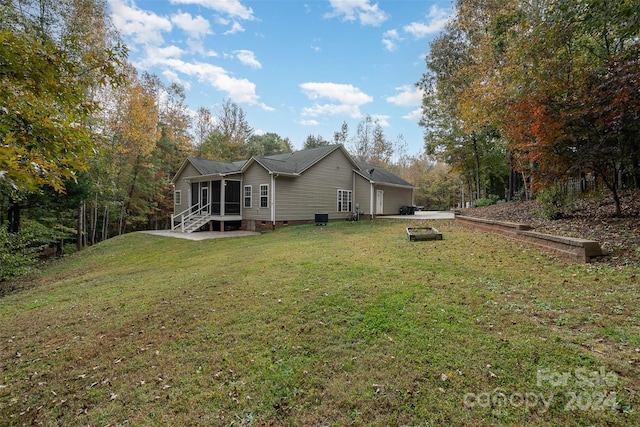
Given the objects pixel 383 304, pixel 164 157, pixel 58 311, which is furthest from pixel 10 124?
pixel 164 157

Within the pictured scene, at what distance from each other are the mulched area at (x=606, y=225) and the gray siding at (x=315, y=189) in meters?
10.3

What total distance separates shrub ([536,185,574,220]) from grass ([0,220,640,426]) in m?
3.48

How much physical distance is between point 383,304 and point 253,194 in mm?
13242

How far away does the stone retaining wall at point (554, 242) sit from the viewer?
16.4 ft

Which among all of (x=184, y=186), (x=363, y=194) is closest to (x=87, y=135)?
(x=363, y=194)

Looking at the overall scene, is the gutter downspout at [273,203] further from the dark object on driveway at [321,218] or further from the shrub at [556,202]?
the shrub at [556,202]

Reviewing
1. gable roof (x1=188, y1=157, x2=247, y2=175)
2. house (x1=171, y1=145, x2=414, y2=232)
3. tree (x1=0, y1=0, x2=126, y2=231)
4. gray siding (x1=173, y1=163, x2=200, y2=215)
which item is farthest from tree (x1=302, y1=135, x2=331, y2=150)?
tree (x1=0, y1=0, x2=126, y2=231)

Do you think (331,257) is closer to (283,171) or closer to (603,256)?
(603,256)

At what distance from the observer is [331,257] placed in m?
7.07

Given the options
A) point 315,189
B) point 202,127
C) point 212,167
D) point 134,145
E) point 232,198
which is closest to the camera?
point 232,198

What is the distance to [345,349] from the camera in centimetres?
309

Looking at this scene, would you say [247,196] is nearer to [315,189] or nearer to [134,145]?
[315,189]

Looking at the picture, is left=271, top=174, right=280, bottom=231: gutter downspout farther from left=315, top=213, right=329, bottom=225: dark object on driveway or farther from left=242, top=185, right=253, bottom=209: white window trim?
left=315, top=213, right=329, bottom=225: dark object on driveway

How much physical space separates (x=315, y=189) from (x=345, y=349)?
47.6 feet
